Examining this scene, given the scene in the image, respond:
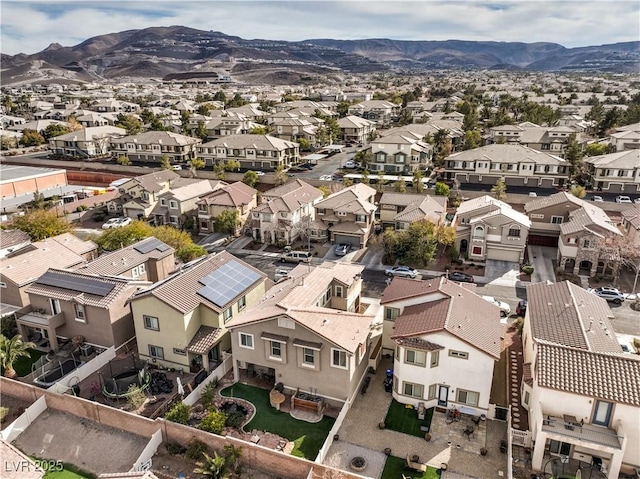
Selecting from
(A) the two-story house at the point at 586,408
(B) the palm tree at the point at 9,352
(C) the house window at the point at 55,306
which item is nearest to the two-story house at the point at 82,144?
(C) the house window at the point at 55,306

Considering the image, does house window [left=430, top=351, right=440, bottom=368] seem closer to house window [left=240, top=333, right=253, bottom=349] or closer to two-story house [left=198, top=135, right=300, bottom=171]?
house window [left=240, top=333, right=253, bottom=349]

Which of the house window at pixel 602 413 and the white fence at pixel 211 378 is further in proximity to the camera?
the white fence at pixel 211 378

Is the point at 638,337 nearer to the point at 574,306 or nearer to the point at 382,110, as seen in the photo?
the point at 574,306

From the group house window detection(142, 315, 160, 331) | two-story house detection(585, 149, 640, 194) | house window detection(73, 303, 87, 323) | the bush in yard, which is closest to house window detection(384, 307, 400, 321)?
the bush in yard

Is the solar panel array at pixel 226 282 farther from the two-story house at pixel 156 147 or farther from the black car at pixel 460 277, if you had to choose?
the two-story house at pixel 156 147

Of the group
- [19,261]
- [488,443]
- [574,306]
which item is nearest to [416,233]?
[574,306]
